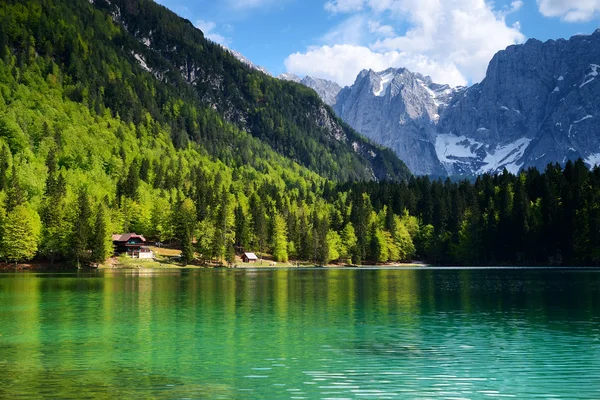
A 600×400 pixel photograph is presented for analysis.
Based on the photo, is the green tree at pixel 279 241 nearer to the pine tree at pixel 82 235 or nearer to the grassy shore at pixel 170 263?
the grassy shore at pixel 170 263

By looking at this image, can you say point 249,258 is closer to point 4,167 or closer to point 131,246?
point 131,246

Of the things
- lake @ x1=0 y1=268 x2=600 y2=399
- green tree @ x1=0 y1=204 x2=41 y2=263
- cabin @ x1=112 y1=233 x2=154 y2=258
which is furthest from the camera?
cabin @ x1=112 y1=233 x2=154 y2=258

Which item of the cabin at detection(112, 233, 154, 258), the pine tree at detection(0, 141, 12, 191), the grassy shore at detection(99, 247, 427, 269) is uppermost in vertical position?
the pine tree at detection(0, 141, 12, 191)

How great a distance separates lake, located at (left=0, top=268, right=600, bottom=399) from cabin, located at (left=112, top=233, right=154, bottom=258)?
105 meters

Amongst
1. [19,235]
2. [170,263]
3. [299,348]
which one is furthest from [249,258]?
[299,348]

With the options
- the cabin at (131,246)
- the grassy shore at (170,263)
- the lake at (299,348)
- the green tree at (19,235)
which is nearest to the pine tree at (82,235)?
the grassy shore at (170,263)

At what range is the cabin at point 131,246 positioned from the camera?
554ft

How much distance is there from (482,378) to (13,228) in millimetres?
132655

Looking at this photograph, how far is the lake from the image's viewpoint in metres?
25.7

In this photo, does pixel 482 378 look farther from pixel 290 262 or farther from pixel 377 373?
pixel 290 262

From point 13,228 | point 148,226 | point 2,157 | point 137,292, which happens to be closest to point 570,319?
point 137,292

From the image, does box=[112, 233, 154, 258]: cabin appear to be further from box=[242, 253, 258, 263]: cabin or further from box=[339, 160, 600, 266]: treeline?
box=[339, 160, 600, 266]: treeline

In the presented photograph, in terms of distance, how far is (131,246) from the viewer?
6688 inches

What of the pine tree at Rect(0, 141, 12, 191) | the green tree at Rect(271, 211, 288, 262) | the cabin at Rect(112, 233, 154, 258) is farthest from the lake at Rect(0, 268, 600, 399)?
the green tree at Rect(271, 211, 288, 262)
